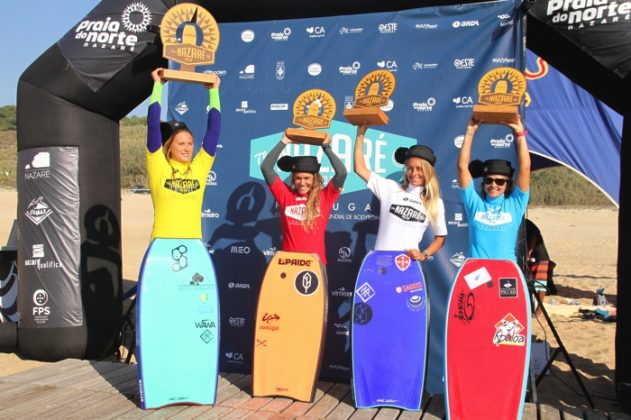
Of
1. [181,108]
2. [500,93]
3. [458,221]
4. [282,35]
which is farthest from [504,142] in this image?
[181,108]

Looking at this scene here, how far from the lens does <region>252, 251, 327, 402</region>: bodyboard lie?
162 inches

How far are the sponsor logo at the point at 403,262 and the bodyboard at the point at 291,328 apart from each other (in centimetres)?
50

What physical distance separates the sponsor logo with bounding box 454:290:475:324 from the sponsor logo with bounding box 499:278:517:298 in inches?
6.8

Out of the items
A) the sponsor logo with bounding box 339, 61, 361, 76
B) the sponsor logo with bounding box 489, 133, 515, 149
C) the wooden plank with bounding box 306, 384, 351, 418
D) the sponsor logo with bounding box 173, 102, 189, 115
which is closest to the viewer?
the wooden plank with bounding box 306, 384, 351, 418

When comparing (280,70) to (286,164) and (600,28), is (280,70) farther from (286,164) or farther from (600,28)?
(600,28)

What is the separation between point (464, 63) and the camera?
4.87 meters

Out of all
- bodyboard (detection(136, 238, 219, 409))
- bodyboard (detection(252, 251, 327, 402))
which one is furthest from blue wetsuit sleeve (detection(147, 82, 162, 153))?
bodyboard (detection(252, 251, 327, 402))

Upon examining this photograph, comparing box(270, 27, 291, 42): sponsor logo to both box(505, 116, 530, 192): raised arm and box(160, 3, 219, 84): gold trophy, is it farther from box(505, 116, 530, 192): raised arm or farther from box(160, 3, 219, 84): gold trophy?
box(505, 116, 530, 192): raised arm

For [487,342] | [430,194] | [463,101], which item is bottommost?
[487,342]

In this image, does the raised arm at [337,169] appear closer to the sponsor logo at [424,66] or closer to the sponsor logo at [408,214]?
the sponsor logo at [408,214]

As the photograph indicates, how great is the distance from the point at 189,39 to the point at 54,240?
2304 mm

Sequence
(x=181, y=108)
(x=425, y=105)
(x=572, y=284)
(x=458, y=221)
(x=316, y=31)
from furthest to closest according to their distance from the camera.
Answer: (x=572, y=284) → (x=181, y=108) → (x=316, y=31) → (x=425, y=105) → (x=458, y=221)

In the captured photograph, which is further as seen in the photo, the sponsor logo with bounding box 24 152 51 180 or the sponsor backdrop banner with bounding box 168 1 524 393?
the sponsor logo with bounding box 24 152 51 180

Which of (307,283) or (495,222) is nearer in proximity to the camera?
(495,222)
